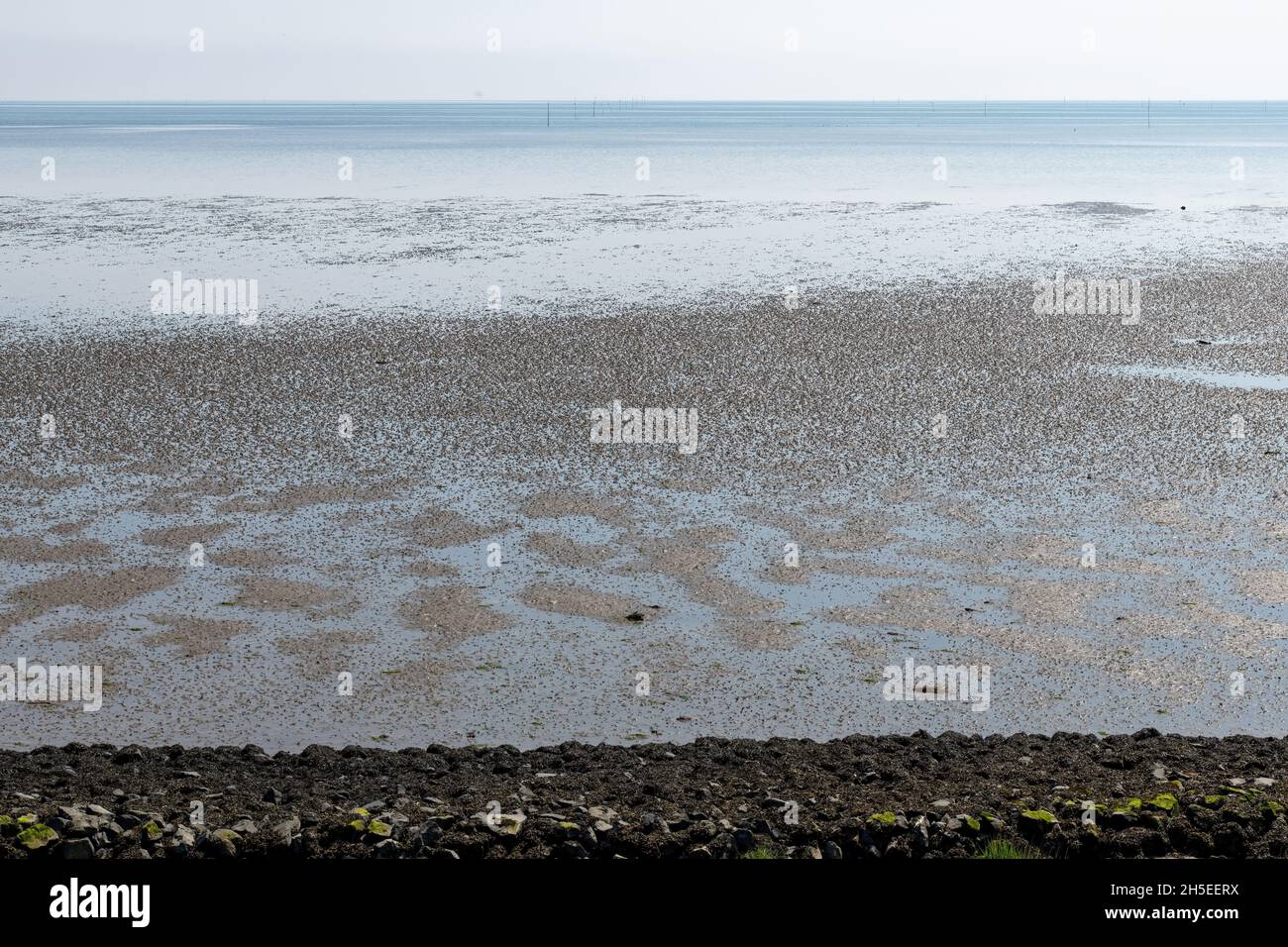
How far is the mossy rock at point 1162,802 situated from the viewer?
302 inches

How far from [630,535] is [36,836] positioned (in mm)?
7520

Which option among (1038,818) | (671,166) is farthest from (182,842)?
(671,166)

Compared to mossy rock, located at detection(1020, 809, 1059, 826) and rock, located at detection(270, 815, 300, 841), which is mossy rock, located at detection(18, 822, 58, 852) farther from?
mossy rock, located at detection(1020, 809, 1059, 826)

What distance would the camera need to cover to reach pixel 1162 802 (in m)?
7.71

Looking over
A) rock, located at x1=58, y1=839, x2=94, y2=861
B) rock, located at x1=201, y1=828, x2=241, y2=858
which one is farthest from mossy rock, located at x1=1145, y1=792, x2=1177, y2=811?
rock, located at x1=58, y1=839, x2=94, y2=861

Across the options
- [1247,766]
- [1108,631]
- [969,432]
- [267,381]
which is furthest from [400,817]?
[267,381]

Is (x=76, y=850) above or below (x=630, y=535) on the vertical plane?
below

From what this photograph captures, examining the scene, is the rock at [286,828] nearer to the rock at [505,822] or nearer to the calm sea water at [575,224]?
the rock at [505,822]

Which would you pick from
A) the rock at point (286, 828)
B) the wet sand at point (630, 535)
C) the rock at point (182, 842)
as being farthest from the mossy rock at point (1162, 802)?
the rock at point (182, 842)

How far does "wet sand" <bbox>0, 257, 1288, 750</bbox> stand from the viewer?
34.9ft

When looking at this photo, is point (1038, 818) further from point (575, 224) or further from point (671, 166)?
point (671, 166)

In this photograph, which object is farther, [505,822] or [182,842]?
[505,822]
